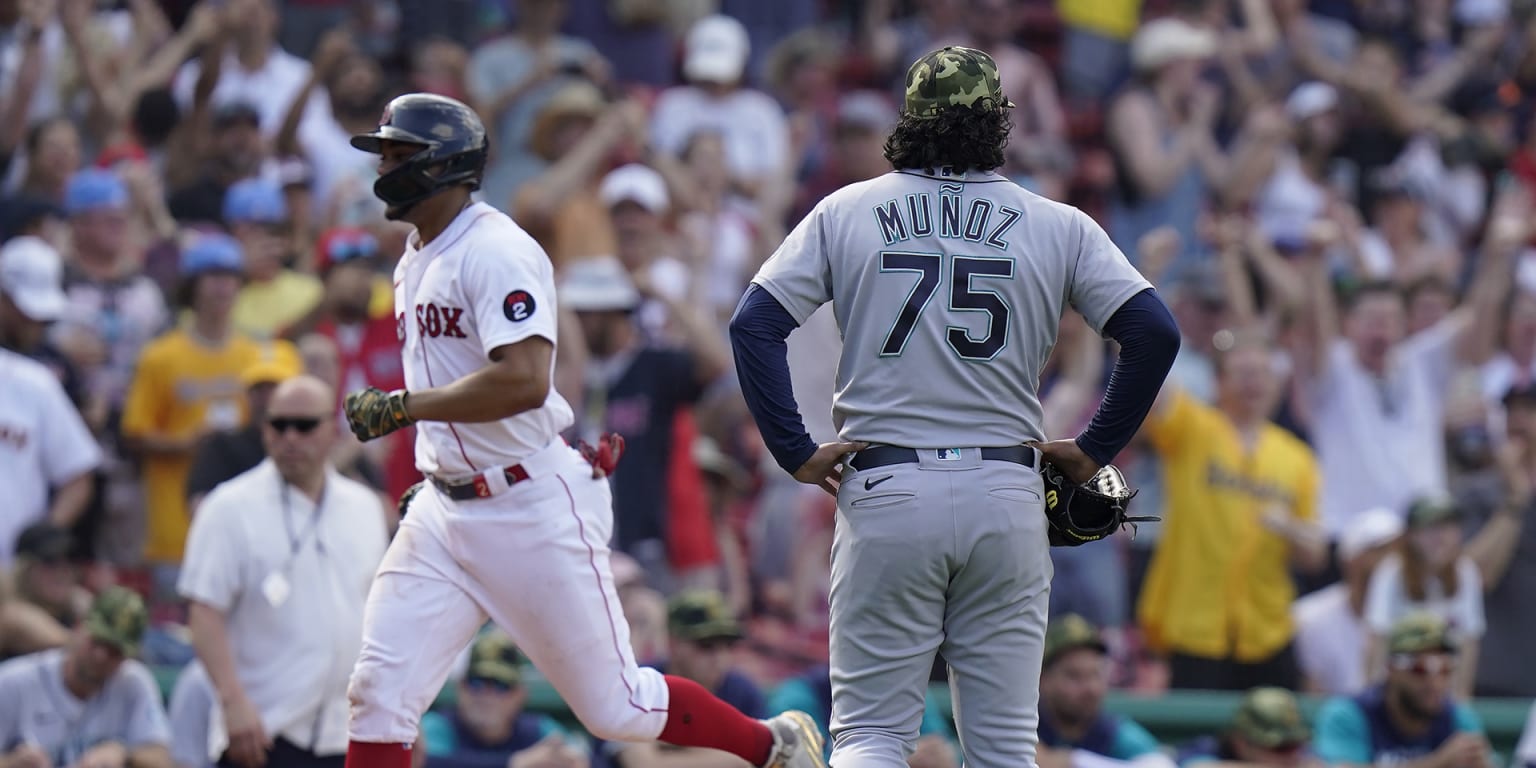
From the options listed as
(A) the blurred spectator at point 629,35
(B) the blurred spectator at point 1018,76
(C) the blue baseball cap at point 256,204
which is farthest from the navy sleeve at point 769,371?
(A) the blurred spectator at point 629,35

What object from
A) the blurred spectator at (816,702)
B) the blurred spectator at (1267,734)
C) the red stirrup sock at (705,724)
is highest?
the red stirrup sock at (705,724)

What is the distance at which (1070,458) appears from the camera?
221 inches

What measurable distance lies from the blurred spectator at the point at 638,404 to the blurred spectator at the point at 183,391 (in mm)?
1578

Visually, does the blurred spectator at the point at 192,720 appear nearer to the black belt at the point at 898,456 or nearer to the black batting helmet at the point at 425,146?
the black batting helmet at the point at 425,146

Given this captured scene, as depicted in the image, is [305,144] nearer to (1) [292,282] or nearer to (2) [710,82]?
(1) [292,282]

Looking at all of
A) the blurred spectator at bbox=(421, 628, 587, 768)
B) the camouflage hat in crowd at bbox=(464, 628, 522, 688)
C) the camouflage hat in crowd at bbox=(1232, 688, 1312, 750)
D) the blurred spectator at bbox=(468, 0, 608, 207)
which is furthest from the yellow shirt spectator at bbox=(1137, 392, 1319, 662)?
the blurred spectator at bbox=(468, 0, 608, 207)

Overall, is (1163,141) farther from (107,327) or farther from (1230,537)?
(107,327)

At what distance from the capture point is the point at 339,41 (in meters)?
12.2

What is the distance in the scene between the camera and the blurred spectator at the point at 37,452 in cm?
976

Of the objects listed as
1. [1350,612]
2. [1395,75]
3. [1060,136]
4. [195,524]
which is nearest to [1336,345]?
[1350,612]

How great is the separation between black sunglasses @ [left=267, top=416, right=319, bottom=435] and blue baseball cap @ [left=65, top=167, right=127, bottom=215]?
2996mm

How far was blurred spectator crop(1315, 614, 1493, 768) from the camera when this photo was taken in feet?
30.1

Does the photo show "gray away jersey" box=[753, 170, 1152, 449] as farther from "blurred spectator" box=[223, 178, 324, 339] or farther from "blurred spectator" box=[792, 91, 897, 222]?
"blurred spectator" box=[792, 91, 897, 222]

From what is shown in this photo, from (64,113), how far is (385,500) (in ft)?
13.0
